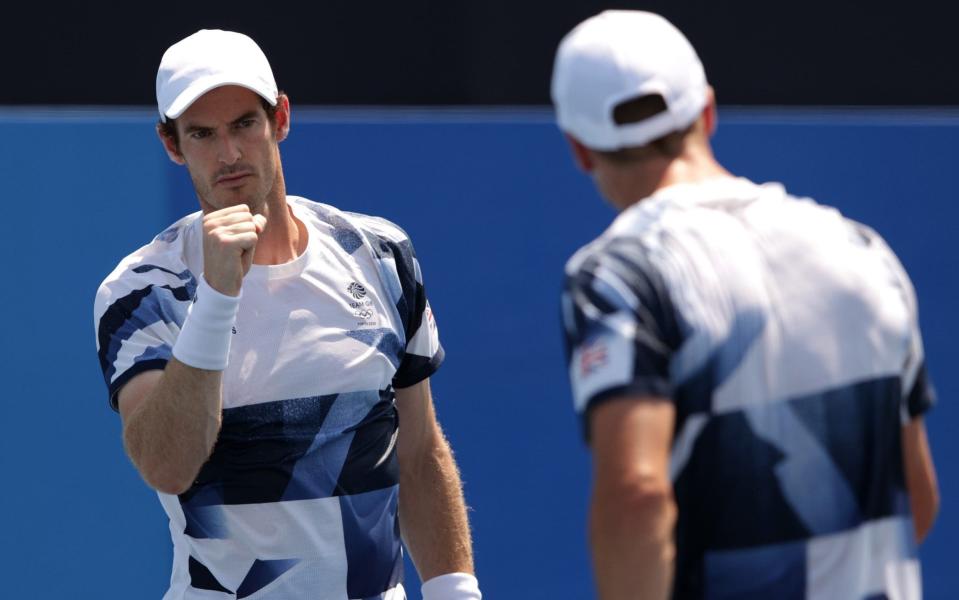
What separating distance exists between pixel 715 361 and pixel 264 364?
95 centimetres

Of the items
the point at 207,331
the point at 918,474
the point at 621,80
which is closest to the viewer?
the point at 621,80

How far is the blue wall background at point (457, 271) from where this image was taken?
11.3 ft

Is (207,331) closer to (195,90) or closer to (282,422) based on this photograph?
(282,422)

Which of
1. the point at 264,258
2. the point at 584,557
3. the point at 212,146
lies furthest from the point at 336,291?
the point at 584,557

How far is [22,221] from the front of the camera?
3.46 metres

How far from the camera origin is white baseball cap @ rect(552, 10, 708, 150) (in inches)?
68.6

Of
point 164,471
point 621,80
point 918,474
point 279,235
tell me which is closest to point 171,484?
point 164,471

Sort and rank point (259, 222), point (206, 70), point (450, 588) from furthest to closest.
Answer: point (450, 588) < point (206, 70) < point (259, 222)

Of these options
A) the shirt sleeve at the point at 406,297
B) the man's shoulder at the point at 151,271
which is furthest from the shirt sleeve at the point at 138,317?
the shirt sleeve at the point at 406,297

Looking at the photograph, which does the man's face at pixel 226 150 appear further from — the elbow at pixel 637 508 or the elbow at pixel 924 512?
the elbow at pixel 924 512

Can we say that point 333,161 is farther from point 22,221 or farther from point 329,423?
point 329,423

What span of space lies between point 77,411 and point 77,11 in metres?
0.93

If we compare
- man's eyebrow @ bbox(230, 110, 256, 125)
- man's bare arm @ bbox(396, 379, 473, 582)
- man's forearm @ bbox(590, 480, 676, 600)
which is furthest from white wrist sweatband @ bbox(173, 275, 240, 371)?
man's forearm @ bbox(590, 480, 676, 600)

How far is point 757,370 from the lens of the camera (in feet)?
5.58
